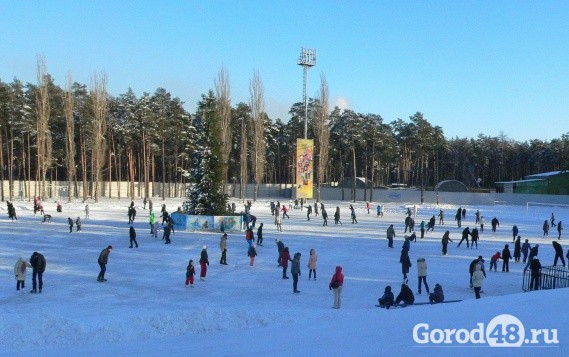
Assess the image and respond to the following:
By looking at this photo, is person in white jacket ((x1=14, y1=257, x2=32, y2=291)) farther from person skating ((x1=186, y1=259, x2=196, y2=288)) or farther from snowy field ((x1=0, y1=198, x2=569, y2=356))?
person skating ((x1=186, y1=259, x2=196, y2=288))

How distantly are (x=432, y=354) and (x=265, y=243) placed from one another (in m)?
14.8

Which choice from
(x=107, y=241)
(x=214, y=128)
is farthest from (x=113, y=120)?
(x=107, y=241)

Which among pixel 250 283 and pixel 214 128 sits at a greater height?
pixel 214 128

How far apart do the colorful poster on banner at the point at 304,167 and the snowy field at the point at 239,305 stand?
69.0ft

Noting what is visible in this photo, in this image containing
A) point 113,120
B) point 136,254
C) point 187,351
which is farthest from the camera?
point 113,120

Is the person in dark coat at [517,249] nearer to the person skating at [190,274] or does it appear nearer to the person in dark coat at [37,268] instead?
the person skating at [190,274]

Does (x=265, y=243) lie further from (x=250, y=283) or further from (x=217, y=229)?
(x=250, y=283)

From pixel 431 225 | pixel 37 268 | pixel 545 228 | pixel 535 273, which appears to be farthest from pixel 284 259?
pixel 545 228

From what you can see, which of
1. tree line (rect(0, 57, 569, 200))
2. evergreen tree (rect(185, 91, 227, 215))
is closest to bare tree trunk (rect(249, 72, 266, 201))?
tree line (rect(0, 57, 569, 200))

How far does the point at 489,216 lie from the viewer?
1612 inches

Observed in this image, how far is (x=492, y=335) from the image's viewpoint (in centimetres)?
813

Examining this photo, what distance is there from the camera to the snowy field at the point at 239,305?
8.07 metres

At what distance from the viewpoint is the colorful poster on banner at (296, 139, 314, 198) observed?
43156 millimetres

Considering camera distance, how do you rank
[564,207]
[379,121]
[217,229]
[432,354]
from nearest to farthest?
[432,354], [217,229], [564,207], [379,121]
